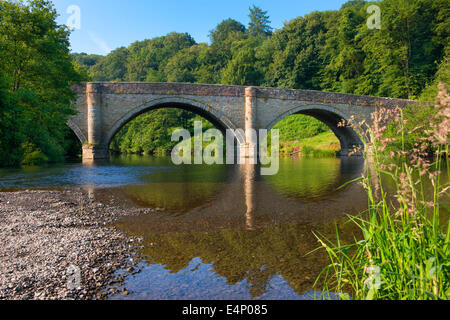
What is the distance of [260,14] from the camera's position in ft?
277

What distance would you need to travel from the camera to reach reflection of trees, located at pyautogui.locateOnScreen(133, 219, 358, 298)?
9.89ft

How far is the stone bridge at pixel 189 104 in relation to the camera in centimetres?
2217

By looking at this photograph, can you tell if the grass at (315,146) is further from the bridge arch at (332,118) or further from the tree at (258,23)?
the tree at (258,23)

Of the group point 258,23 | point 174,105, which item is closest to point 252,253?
point 174,105

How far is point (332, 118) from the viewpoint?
29.4 metres

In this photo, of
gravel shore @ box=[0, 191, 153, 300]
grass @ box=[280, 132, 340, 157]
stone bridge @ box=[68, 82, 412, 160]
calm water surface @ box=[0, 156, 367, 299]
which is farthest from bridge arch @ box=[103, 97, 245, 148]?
gravel shore @ box=[0, 191, 153, 300]

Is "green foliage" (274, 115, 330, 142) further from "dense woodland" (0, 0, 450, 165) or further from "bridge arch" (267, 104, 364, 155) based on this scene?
"bridge arch" (267, 104, 364, 155)

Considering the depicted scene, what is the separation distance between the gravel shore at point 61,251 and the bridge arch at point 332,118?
21.0 m

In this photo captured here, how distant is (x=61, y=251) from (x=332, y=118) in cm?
2876

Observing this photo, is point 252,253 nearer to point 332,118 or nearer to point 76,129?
point 76,129

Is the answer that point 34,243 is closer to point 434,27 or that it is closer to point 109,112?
point 109,112

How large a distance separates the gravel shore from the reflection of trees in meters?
0.40

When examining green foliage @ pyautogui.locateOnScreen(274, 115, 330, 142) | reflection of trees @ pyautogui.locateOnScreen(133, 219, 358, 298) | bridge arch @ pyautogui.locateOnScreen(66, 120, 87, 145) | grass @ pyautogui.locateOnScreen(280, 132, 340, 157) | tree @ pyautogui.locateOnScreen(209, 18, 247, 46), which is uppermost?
tree @ pyautogui.locateOnScreen(209, 18, 247, 46)
